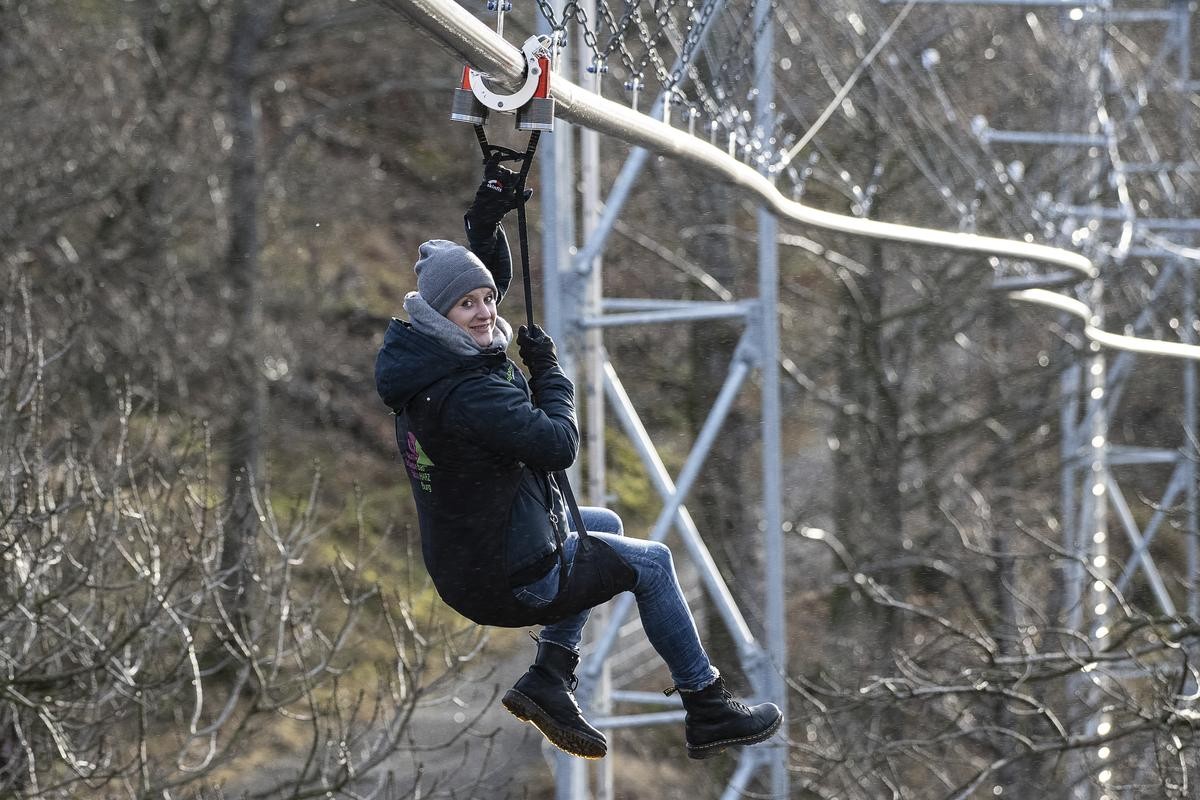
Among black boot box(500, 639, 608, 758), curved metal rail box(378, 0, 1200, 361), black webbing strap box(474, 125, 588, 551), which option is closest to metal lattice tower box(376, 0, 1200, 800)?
curved metal rail box(378, 0, 1200, 361)

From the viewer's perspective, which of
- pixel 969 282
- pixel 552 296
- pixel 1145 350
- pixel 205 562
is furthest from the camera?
pixel 969 282

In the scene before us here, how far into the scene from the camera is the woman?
418 cm

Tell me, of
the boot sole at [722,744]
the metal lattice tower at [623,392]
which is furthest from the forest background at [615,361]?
the boot sole at [722,744]

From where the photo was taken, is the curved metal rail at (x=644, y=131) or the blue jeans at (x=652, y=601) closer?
the curved metal rail at (x=644, y=131)

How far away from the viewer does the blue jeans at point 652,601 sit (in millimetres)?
4500

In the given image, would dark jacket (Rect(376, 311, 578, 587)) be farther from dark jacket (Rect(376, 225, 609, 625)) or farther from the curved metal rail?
the curved metal rail

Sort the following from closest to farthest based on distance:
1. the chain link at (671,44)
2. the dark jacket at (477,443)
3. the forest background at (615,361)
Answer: the dark jacket at (477,443) → the chain link at (671,44) → the forest background at (615,361)

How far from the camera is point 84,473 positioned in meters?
10.5

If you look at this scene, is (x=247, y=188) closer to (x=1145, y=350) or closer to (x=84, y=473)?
(x=84, y=473)

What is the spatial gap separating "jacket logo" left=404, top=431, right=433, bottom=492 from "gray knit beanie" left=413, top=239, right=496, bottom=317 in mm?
332

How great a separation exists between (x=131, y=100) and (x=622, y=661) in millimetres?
7952

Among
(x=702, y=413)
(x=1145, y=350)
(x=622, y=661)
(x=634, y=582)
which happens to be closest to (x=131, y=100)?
(x=702, y=413)

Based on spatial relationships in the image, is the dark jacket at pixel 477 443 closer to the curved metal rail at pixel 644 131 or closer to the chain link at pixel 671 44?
the curved metal rail at pixel 644 131

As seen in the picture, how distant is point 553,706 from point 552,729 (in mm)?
64
